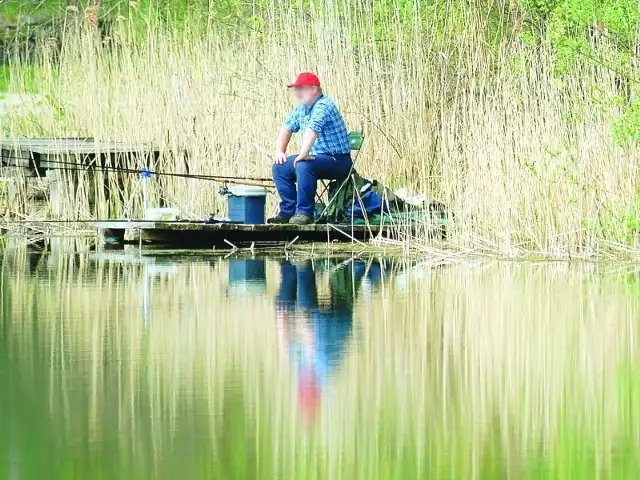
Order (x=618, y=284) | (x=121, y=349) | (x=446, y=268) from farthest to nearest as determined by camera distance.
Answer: (x=446, y=268) < (x=618, y=284) < (x=121, y=349)

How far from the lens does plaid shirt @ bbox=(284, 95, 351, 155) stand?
12.9 m

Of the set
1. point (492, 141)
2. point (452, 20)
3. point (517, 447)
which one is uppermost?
point (452, 20)

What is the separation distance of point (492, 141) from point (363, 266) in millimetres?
1633

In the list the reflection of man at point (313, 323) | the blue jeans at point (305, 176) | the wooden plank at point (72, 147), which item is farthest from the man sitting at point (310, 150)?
the reflection of man at point (313, 323)

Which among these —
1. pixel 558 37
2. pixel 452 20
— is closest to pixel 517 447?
pixel 558 37

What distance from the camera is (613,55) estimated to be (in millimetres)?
12242

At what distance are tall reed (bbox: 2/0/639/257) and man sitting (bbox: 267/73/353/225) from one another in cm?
86

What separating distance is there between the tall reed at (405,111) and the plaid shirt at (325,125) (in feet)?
2.74

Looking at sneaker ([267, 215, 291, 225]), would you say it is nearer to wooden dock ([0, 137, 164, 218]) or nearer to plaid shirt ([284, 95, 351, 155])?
plaid shirt ([284, 95, 351, 155])

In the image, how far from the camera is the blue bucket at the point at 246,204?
Result: 12961 millimetres

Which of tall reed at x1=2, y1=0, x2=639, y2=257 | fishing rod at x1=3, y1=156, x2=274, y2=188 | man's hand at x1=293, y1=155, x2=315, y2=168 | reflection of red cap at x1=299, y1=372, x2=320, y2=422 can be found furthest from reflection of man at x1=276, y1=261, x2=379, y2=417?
fishing rod at x1=3, y1=156, x2=274, y2=188

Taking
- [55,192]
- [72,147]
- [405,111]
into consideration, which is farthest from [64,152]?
[405,111]

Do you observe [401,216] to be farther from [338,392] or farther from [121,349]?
[338,392]

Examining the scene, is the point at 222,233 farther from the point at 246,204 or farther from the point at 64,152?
the point at 64,152
